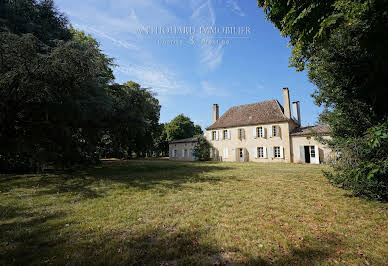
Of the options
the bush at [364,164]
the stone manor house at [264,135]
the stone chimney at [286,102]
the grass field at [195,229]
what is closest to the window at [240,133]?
the stone manor house at [264,135]

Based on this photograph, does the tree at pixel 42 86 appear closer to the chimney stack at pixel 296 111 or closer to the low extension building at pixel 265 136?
the low extension building at pixel 265 136

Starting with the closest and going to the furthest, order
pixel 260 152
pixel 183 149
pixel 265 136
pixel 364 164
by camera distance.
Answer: pixel 364 164
pixel 265 136
pixel 260 152
pixel 183 149

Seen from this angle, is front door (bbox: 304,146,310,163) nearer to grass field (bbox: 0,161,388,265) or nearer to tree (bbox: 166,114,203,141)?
grass field (bbox: 0,161,388,265)

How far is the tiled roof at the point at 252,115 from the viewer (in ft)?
65.8

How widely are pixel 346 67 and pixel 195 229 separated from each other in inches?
225

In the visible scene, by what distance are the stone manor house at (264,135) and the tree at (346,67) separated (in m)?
12.9

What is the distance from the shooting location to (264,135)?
65.2ft

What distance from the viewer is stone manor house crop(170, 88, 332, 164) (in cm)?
1775

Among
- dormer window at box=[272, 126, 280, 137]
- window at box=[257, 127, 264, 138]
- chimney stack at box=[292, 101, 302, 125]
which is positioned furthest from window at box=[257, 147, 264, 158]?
chimney stack at box=[292, 101, 302, 125]

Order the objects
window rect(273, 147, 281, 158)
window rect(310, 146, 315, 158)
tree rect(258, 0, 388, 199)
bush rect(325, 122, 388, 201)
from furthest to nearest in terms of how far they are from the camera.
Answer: window rect(273, 147, 281, 158) < window rect(310, 146, 315, 158) < bush rect(325, 122, 388, 201) < tree rect(258, 0, 388, 199)

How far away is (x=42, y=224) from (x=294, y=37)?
8.00 meters

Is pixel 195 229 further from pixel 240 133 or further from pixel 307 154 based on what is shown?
pixel 240 133

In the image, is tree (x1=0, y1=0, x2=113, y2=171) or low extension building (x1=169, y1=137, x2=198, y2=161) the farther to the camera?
low extension building (x1=169, y1=137, x2=198, y2=161)

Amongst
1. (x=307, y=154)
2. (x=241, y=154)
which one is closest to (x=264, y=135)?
(x=241, y=154)
